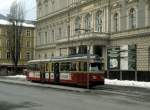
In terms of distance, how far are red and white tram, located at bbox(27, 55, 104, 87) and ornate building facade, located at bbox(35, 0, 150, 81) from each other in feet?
6.17

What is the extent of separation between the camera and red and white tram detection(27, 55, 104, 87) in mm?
39125

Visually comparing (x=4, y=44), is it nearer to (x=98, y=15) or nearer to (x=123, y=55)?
(x=98, y=15)

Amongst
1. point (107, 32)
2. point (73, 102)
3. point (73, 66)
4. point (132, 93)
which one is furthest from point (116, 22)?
point (73, 102)

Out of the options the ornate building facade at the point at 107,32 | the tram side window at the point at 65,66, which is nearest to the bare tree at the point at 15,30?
the ornate building facade at the point at 107,32

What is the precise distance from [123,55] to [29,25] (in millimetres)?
78614

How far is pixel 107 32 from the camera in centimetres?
6544

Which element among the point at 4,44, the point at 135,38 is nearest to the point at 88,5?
the point at 135,38

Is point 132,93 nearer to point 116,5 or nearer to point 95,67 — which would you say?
point 95,67

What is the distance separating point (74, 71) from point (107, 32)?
25669mm

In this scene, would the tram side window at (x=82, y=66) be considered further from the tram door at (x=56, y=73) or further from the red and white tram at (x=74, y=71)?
the tram door at (x=56, y=73)

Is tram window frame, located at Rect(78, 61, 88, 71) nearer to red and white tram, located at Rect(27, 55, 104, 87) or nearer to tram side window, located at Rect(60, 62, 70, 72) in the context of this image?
red and white tram, located at Rect(27, 55, 104, 87)

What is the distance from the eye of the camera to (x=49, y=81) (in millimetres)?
48062

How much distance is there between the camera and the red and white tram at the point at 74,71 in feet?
128

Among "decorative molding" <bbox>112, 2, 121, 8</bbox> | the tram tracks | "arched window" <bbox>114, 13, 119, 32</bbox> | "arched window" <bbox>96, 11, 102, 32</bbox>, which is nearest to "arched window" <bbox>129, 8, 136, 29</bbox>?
"decorative molding" <bbox>112, 2, 121, 8</bbox>
